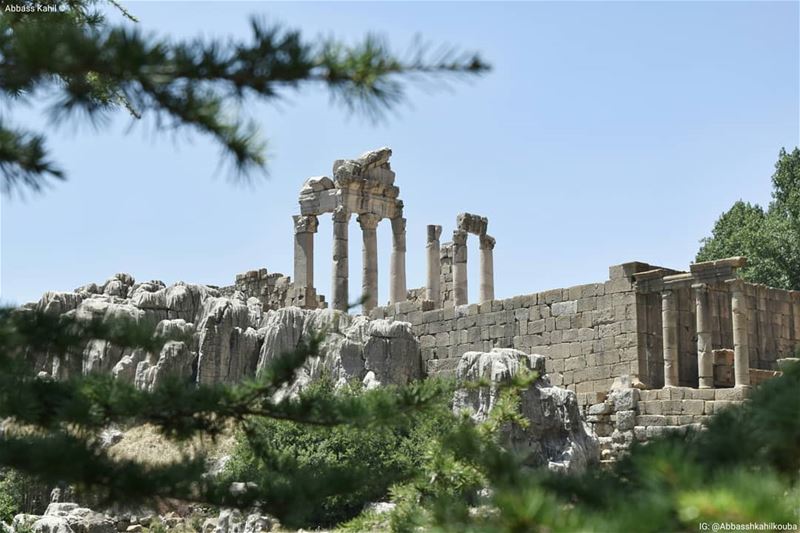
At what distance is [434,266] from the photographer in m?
37.6

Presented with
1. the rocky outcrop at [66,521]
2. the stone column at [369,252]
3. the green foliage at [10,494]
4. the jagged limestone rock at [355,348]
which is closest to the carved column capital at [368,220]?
the stone column at [369,252]

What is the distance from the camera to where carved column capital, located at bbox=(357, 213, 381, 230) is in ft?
123

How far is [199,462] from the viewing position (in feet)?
24.5

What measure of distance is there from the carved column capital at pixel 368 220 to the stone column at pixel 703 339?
13389mm

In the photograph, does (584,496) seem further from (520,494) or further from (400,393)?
(400,393)

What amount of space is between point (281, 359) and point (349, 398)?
49 cm

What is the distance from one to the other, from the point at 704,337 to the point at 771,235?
17872 mm

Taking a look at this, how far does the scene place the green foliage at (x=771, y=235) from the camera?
4175 cm

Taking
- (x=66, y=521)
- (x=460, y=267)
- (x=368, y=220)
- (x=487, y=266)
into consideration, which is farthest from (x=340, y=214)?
(x=66, y=521)

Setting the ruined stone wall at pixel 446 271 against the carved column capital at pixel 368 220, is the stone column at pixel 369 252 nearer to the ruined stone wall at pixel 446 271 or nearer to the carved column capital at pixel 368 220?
the carved column capital at pixel 368 220

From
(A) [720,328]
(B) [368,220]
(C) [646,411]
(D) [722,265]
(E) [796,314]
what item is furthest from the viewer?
(B) [368,220]

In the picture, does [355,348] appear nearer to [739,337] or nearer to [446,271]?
[739,337]

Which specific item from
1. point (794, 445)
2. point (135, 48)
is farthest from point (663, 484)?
point (135, 48)

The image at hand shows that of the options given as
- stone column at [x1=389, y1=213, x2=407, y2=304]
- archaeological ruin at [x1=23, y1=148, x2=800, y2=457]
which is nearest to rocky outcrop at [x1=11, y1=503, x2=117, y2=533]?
archaeological ruin at [x1=23, y1=148, x2=800, y2=457]
